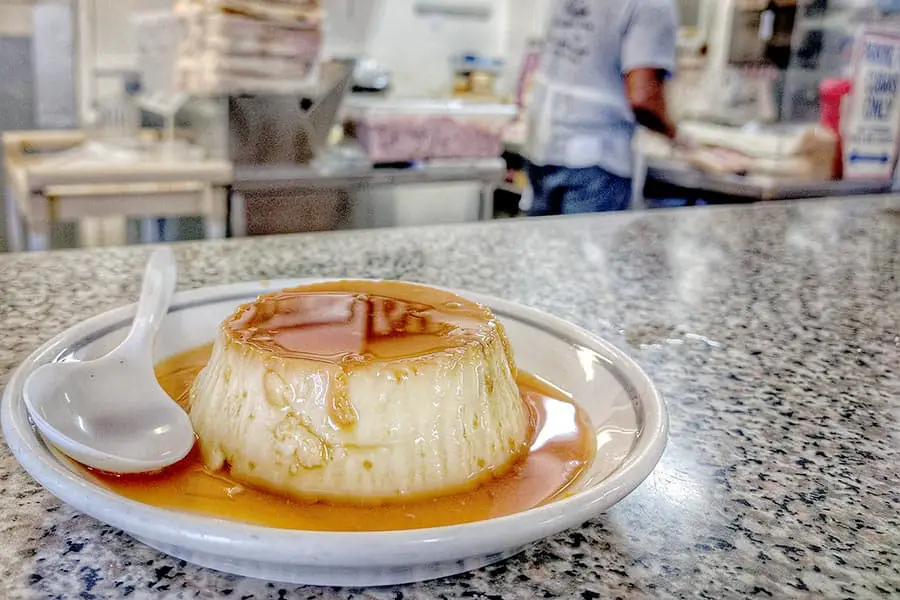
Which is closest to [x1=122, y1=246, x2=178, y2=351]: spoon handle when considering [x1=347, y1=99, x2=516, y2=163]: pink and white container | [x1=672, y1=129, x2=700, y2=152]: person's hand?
[x1=672, y1=129, x2=700, y2=152]: person's hand

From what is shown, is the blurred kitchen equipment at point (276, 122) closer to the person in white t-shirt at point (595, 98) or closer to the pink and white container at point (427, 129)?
the pink and white container at point (427, 129)

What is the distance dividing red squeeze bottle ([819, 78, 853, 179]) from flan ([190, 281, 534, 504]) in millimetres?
3279

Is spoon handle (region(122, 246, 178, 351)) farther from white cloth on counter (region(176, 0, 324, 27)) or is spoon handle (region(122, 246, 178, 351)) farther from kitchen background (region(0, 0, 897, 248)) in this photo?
white cloth on counter (region(176, 0, 324, 27))

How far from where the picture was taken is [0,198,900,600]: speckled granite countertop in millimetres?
533

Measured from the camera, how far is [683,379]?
2.98 feet

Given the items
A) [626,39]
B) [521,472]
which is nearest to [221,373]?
[521,472]

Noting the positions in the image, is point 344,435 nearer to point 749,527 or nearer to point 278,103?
point 749,527

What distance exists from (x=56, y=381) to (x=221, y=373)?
Result: 117 mm

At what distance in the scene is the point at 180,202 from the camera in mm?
3107

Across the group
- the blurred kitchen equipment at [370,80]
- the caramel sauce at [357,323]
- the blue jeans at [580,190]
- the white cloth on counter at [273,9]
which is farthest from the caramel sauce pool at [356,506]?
the blurred kitchen equipment at [370,80]

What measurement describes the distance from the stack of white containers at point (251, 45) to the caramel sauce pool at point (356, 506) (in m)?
2.68

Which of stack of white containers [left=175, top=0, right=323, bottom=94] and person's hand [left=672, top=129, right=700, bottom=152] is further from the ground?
stack of white containers [left=175, top=0, right=323, bottom=94]

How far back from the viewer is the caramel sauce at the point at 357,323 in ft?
2.02

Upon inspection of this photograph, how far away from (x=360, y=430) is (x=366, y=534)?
0.15 m
